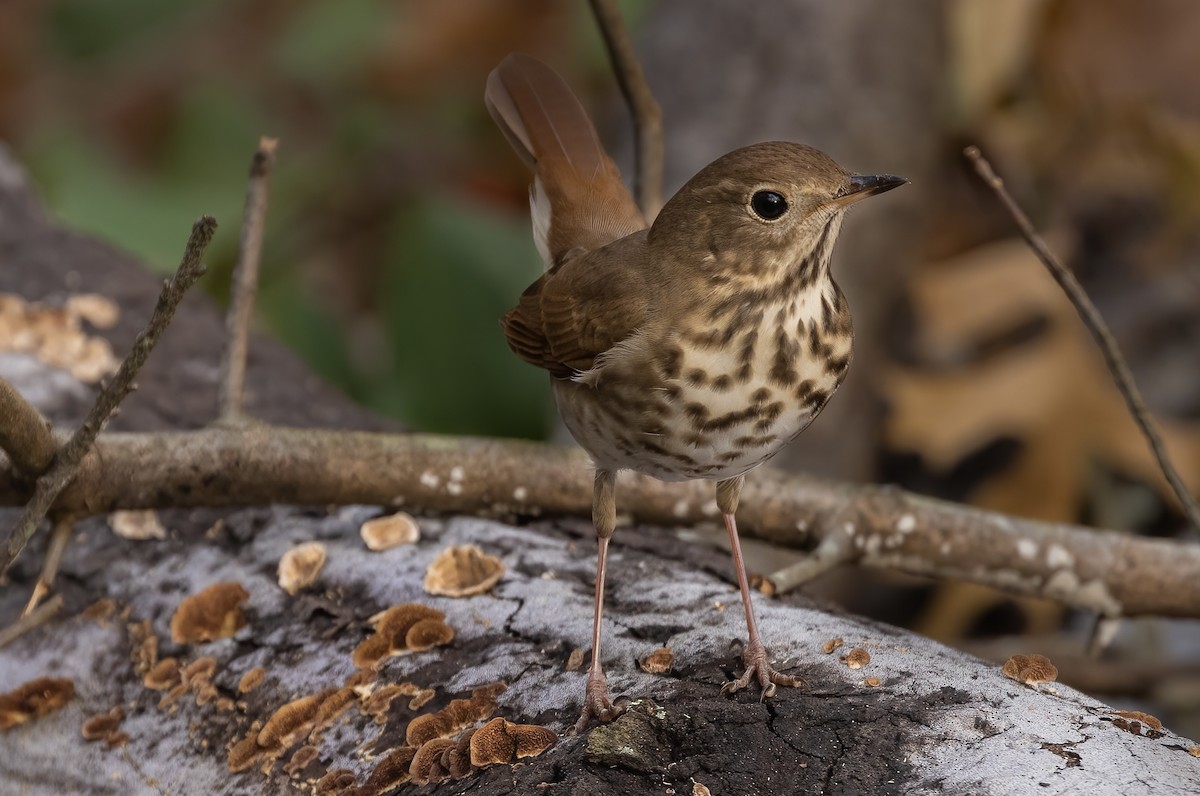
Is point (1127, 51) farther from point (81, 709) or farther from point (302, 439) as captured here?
point (81, 709)

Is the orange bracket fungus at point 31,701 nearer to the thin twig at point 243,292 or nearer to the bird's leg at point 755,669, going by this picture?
the thin twig at point 243,292

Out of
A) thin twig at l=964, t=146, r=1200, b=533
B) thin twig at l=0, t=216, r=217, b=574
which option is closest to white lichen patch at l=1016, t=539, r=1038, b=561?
thin twig at l=964, t=146, r=1200, b=533

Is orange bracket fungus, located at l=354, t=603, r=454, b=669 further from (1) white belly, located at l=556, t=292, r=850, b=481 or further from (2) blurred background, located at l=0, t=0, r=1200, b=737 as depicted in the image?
(2) blurred background, located at l=0, t=0, r=1200, b=737

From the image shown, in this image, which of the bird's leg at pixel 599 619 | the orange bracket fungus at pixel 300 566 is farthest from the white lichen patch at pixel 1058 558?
the orange bracket fungus at pixel 300 566

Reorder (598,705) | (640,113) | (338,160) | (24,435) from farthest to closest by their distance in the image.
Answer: (338,160) < (640,113) < (24,435) < (598,705)

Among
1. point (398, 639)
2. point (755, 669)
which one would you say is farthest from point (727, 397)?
point (398, 639)

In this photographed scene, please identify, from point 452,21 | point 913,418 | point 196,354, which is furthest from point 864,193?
point 452,21

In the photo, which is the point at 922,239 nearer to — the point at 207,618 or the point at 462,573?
the point at 462,573
